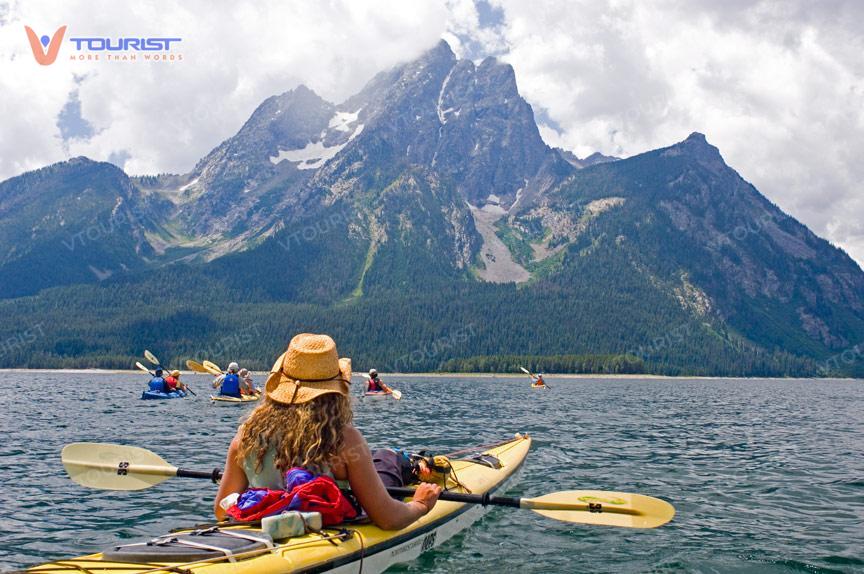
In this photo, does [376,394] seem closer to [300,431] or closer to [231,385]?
[231,385]

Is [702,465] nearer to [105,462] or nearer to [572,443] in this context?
[572,443]

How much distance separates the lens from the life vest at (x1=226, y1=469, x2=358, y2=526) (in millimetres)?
8125

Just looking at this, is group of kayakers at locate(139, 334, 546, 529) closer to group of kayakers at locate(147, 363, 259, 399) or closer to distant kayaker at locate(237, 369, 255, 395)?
group of kayakers at locate(147, 363, 259, 399)

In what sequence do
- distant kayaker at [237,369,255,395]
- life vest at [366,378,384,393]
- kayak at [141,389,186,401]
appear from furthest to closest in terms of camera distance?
life vest at [366,378,384,393] → kayak at [141,389,186,401] → distant kayaker at [237,369,255,395]

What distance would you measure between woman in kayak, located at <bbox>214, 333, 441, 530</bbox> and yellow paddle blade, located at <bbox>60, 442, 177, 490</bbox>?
171 inches

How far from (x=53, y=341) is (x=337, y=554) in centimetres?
22377

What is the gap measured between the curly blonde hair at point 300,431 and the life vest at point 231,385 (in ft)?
127

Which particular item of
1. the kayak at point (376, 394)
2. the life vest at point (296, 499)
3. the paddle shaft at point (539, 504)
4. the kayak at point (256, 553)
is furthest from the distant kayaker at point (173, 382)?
the life vest at point (296, 499)

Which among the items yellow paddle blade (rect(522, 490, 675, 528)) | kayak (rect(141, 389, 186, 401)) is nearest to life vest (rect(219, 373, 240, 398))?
kayak (rect(141, 389, 186, 401))

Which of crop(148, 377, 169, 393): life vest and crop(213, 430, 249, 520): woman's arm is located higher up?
crop(213, 430, 249, 520): woman's arm

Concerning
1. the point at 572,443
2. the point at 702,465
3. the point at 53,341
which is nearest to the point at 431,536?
the point at 702,465

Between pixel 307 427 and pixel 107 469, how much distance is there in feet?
20.4

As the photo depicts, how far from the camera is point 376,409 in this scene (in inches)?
1706

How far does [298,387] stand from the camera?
800 centimetres
